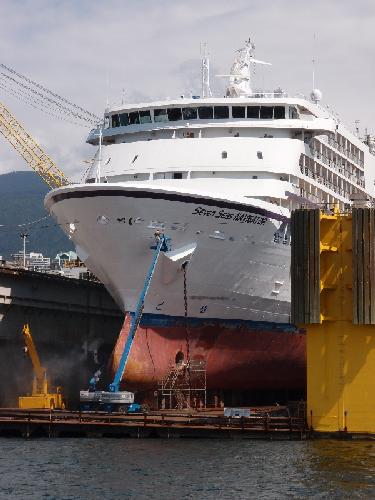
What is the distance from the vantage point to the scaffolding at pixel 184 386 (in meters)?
47.1

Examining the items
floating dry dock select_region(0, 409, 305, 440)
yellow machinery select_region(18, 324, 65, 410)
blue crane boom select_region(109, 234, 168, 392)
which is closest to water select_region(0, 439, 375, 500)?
floating dry dock select_region(0, 409, 305, 440)

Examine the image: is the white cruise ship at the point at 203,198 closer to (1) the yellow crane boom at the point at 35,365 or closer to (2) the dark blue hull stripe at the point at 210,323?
(2) the dark blue hull stripe at the point at 210,323

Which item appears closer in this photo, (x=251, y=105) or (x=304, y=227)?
(x=304, y=227)

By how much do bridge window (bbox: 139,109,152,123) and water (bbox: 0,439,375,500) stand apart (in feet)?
63.5

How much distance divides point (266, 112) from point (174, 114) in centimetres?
458

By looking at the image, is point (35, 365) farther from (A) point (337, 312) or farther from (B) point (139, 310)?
(A) point (337, 312)

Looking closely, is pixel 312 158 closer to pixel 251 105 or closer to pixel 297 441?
pixel 251 105

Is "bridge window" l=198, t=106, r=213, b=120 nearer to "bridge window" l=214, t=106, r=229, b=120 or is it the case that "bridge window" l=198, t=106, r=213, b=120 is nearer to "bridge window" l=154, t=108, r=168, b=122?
"bridge window" l=214, t=106, r=229, b=120

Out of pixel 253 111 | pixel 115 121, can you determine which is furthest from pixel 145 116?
pixel 253 111

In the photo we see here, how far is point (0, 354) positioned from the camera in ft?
180

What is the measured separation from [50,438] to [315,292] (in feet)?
37.7

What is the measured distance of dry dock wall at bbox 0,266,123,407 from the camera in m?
54.7

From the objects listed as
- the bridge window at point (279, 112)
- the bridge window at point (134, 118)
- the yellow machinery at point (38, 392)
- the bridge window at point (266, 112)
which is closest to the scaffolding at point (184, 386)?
the yellow machinery at point (38, 392)

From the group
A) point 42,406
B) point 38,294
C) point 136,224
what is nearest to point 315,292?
point 136,224
